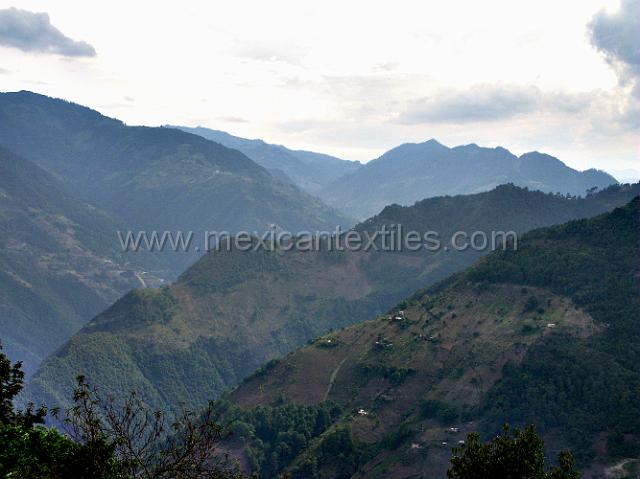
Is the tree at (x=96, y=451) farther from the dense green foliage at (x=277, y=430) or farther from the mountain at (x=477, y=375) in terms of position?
the dense green foliage at (x=277, y=430)

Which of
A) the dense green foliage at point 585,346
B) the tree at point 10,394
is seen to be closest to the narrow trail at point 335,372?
the dense green foliage at point 585,346

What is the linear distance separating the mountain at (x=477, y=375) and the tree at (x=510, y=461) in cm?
7147

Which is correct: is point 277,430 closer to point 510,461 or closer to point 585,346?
point 585,346

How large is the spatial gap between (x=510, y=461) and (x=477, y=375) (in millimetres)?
98787

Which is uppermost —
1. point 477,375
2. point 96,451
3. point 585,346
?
point 96,451

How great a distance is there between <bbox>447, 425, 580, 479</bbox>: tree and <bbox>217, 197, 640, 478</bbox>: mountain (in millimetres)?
71468

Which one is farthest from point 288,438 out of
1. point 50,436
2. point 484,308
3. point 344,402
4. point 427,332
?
point 50,436

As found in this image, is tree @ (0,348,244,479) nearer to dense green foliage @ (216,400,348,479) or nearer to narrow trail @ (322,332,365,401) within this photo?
dense green foliage @ (216,400,348,479)

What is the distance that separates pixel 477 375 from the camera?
129000mm

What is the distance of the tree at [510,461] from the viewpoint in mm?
34500

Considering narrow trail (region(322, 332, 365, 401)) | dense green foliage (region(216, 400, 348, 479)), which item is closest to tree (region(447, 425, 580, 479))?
dense green foliage (region(216, 400, 348, 479))

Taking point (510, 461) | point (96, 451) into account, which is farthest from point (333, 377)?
point (96, 451)

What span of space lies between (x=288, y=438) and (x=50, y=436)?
100165 mm

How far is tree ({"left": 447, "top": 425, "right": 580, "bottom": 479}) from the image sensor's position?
113ft
